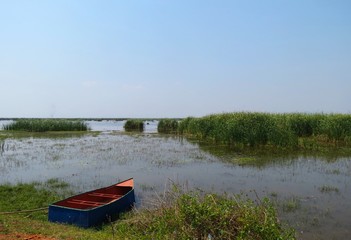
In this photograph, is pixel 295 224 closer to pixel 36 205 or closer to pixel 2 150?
pixel 36 205

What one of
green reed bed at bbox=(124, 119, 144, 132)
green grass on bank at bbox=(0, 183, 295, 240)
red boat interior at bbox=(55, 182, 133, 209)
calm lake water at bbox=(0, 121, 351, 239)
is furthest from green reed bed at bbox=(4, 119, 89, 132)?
green grass on bank at bbox=(0, 183, 295, 240)

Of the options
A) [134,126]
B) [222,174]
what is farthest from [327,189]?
[134,126]

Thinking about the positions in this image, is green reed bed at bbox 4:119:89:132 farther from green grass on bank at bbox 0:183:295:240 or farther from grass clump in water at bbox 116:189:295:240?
grass clump in water at bbox 116:189:295:240

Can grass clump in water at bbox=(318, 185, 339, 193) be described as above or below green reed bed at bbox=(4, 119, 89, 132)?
below

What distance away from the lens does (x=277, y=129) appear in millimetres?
24172

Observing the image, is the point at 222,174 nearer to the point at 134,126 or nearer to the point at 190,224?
the point at 190,224

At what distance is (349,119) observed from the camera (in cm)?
2575

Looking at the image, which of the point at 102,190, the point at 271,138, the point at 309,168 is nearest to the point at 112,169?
the point at 102,190

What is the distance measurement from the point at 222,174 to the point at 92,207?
23.9 ft

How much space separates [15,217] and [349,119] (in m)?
25.2

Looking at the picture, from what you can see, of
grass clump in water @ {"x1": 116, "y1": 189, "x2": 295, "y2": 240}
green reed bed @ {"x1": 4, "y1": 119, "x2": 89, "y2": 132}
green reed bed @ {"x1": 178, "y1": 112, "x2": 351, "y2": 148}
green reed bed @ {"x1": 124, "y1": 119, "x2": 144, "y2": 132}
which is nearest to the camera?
grass clump in water @ {"x1": 116, "y1": 189, "x2": 295, "y2": 240}

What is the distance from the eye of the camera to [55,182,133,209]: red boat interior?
361 inches

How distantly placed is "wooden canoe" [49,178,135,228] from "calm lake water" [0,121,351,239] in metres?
0.95

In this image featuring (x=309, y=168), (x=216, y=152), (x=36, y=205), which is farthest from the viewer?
(x=216, y=152)
